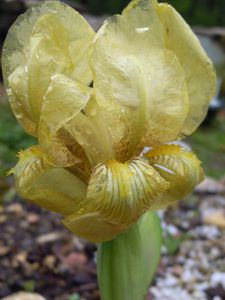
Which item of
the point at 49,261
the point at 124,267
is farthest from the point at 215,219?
the point at 124,267

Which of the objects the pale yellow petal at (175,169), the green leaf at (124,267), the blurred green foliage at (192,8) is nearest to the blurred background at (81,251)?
the green leaf at (124,267)

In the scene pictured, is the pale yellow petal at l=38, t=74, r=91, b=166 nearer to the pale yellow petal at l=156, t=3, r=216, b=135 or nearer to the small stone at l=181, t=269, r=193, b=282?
the pale yellow petal at l=156, t=3, r=216, b=135

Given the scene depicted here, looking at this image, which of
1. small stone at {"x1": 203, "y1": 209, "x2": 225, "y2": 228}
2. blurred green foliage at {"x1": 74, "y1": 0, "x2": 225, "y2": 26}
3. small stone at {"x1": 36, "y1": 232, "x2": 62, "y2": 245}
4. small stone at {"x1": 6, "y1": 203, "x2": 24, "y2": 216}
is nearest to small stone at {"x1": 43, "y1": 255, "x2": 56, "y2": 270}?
small stone at {"x1": 36, "y1": 232, "x2": 62, "y2": 245}

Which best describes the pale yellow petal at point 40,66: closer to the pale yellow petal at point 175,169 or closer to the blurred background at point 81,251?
the pale yellow petal at point 175,169

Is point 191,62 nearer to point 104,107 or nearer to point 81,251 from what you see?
point 104,107

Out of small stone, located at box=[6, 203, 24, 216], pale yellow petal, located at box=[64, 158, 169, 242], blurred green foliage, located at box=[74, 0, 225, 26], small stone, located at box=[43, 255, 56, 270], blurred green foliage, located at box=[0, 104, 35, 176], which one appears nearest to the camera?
pale yellow petal, located at box=[64, 158, 169, 242]

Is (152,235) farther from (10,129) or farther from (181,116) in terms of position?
(10,129)
